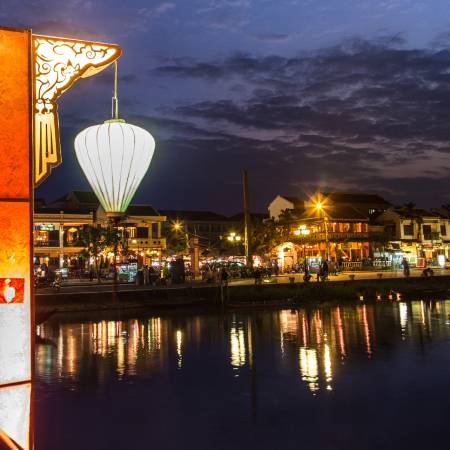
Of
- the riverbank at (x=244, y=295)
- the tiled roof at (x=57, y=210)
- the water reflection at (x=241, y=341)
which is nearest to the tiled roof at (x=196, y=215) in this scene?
the tiled roof at (x=57, y=210)

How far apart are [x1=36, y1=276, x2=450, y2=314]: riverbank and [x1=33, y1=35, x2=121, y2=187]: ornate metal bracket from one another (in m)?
24.9

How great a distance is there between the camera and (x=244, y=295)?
33.6 meters

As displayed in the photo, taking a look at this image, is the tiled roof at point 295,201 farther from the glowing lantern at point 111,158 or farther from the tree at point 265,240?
the glowing lantern at point 111,158

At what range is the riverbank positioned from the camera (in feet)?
99.8

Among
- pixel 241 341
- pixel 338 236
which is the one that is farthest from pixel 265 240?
pixel 241 341

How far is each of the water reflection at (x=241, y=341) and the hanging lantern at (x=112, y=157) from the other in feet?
30.6

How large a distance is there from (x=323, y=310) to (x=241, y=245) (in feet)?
77.4

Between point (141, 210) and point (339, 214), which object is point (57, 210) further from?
point (339, 214)

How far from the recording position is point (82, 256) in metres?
49.6

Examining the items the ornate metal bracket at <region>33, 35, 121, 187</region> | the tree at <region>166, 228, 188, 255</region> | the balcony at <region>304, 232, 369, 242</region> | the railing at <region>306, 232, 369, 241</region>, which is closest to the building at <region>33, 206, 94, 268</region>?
the tree at <region>166, 228, 188, 255</region>

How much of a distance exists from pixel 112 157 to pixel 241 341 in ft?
54.2

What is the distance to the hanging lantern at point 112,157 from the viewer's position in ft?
21.3

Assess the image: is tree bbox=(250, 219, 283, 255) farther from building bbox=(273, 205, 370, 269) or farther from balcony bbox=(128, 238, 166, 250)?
balcony bbox=(128, 238, 166, 250)

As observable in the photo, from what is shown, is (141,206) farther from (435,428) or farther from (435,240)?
(435,428)
